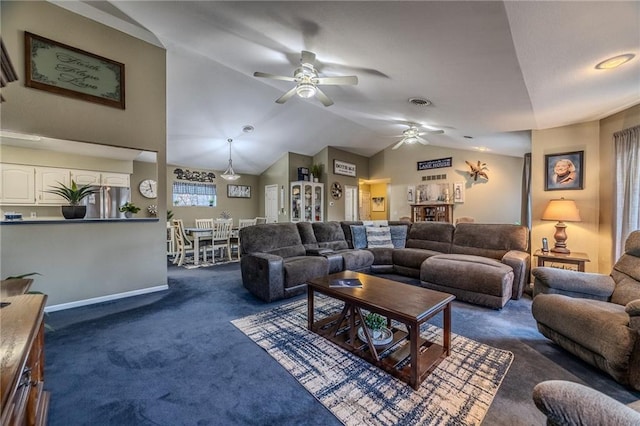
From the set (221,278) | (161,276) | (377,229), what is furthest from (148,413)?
(377,229)

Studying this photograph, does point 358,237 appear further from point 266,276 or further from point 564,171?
point 564,171

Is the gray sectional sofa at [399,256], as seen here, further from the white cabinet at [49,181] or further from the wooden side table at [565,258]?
the white cabinet at [49,181]

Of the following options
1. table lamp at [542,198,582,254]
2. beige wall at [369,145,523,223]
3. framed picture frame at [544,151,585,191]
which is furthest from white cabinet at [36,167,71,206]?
framed picture frame at [544,151,585,191]

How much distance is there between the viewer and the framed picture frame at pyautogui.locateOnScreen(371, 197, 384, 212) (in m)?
9.05

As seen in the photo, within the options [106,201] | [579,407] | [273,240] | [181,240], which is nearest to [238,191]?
[181,240]

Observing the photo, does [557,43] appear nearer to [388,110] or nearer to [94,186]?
[388,110]

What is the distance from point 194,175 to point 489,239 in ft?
23.1

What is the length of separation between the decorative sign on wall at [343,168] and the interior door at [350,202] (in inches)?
16.1

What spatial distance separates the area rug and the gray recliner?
1.48ft

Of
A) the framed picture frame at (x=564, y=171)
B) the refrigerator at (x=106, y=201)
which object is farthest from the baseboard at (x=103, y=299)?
the framed picture frame at (x=564, y=171)

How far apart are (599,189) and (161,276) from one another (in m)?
6.07

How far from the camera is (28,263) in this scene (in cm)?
282

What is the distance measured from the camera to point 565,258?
306 centimetres

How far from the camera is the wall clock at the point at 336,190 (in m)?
7.41
